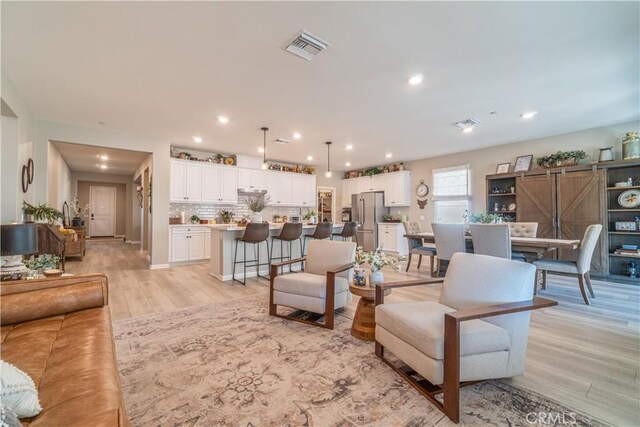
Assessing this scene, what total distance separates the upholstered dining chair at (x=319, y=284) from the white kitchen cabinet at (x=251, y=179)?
4448 mm

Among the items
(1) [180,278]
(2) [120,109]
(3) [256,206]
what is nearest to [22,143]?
(2) [120,109]

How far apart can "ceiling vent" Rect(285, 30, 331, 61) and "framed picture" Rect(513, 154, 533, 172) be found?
5.24 metres

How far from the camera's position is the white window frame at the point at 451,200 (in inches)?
266

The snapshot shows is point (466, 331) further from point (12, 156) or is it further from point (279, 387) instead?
point (12, 156)

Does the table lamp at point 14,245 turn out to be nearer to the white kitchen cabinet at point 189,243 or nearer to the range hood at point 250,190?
the white kitchen cabinet at point 189,243

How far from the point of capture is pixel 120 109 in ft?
13.6

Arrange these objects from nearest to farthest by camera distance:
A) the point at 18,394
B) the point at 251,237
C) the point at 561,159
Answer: the point at 18,394 < the point at 251,237 < the point at 561,159

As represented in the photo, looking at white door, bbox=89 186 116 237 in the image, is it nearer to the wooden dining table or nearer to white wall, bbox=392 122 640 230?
white wall, bbox=392 122 640 230

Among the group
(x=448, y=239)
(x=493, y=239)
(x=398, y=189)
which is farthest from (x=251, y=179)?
(x=493, y=239)

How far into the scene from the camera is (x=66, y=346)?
1.37 meters

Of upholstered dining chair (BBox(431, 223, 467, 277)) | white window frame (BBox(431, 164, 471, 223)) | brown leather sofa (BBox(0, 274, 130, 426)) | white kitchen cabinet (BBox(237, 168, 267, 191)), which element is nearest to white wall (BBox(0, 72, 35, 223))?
brown leather sofa (BBox(0, 274, 130, 426))

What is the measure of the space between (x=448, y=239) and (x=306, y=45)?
3.42m

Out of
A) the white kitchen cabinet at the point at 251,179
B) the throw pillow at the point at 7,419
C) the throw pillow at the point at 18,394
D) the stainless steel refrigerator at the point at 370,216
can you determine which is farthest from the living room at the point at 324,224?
the stainless steel refrigerator at the point at 370,216

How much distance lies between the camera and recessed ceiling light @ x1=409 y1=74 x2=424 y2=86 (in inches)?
124
